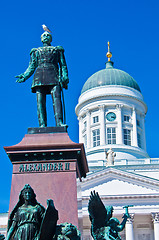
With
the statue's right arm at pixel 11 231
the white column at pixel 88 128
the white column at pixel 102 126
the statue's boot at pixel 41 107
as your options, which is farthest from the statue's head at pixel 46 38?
the white column at pixel 88 128

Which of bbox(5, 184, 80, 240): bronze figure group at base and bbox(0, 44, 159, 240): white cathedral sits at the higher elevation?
bbox(0, 44, 159, 240): white cathedral

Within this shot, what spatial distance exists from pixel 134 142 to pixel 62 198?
5461cm

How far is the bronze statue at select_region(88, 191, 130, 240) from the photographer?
6582mm

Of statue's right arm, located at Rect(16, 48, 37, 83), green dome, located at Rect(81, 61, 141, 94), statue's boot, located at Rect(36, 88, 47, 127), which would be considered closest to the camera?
statue's boot, located at Rect(36, 88, 47, 127)

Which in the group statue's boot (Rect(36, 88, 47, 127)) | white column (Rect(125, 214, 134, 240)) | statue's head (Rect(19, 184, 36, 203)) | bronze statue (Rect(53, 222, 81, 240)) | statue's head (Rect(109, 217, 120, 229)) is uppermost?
white column (Rect(125, 214, 134, 240))

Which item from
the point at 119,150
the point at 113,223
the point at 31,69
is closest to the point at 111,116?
the point at 119,150

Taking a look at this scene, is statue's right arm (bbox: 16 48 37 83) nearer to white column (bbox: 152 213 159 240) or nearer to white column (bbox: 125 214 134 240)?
white column (bbox: 125 214 134 240)

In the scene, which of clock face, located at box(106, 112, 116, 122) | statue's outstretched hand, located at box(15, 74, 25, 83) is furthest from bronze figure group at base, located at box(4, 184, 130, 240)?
clock face, located at box(106, 112, 116, 122)

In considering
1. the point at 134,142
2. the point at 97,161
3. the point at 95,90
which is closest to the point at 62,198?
the point at 97,161

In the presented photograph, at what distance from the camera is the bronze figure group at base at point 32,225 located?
5777 mm

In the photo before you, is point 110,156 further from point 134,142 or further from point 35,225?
point 35,225

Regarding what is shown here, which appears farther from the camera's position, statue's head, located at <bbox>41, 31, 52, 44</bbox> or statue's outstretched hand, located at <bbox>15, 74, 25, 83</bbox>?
statue's head, located at <bbox>41, 31, 52, 44</bbox>

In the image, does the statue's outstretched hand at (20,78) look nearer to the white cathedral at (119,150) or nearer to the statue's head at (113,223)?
the statue's head at (113,223)

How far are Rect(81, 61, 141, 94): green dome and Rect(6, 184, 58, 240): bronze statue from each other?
197 feet
